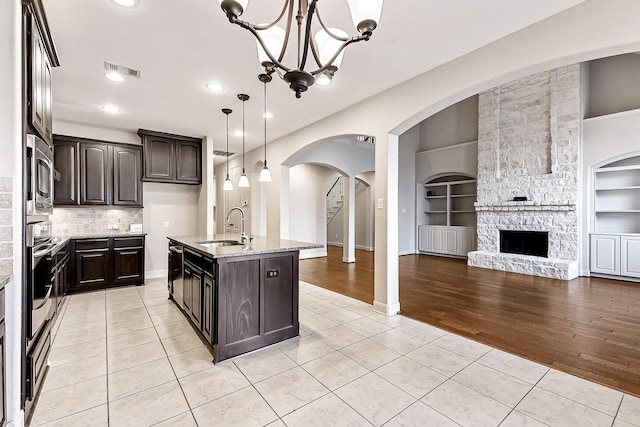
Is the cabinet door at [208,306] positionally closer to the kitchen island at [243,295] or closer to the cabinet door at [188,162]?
the kitchen island at [243,295]

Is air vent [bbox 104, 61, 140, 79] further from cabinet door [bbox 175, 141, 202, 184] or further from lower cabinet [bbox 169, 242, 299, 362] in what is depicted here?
cabinet door [bbox 175, 141, 202, 184]

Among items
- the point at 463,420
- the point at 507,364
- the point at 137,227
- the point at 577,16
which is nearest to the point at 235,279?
the point at 463,420

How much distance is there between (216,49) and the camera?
274 centimetres

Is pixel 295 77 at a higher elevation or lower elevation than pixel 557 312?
higher

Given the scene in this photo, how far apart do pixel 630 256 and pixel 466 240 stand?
3.04 meters

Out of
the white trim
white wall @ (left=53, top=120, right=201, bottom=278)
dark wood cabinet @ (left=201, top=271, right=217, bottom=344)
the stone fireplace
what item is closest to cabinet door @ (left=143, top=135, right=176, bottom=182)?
white wall @ (left=53, top=120, right=201, bottom=278)

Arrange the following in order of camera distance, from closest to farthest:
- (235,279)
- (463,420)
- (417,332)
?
(463,420) < (235,279) < (417,332)

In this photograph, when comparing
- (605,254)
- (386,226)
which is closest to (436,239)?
(605,254)

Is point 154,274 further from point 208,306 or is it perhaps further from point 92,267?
point 208,306

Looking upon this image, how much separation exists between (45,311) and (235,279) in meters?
1.40

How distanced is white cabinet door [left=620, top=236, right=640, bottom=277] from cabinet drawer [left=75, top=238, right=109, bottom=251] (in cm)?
880

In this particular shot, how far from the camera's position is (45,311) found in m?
2.28

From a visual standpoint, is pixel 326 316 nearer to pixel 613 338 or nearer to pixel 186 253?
pixel 186 253

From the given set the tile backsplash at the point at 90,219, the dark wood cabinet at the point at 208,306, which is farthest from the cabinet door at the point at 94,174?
the dark wood cabinet at the point at 208,306
